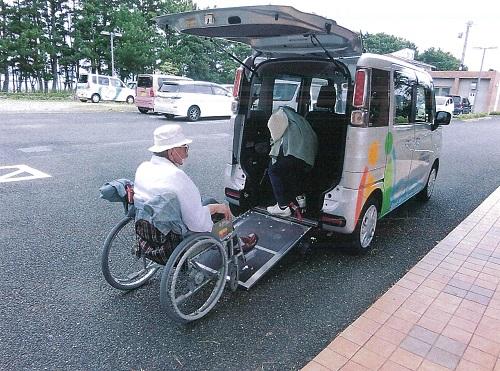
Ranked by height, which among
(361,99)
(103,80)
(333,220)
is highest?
(103,80)

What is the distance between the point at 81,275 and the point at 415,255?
3232 mm

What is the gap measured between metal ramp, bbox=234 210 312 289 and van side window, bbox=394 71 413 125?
1543 millimetres

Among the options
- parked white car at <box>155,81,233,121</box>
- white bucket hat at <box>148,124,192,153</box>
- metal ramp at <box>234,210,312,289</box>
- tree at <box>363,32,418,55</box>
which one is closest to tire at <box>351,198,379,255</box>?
metal ramp at <box>234,210,312,289</box>

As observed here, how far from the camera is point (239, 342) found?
2461 mm

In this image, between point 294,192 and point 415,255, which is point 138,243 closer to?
point 294,192

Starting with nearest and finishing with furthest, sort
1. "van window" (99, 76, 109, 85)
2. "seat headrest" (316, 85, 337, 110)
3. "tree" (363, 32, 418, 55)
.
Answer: "seat headrest" (316, 85, 337, 110) < "van window" (99, 76, 109, 85) < "tree" (363, 32, 418, 55)

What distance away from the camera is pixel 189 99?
15.3m

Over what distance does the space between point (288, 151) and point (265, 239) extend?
88 cm

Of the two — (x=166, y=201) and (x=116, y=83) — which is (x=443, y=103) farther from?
(x=166, y=201)

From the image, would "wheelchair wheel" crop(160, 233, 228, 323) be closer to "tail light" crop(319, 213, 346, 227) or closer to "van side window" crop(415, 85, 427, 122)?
"tail light" crop(319, 213, 346, 227)

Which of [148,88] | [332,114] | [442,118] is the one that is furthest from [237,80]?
[148,88]

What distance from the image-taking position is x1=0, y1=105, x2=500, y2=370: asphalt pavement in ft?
7.64

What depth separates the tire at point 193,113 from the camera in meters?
15.5

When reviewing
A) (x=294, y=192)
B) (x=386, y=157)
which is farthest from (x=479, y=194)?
(x=294, y=192)
